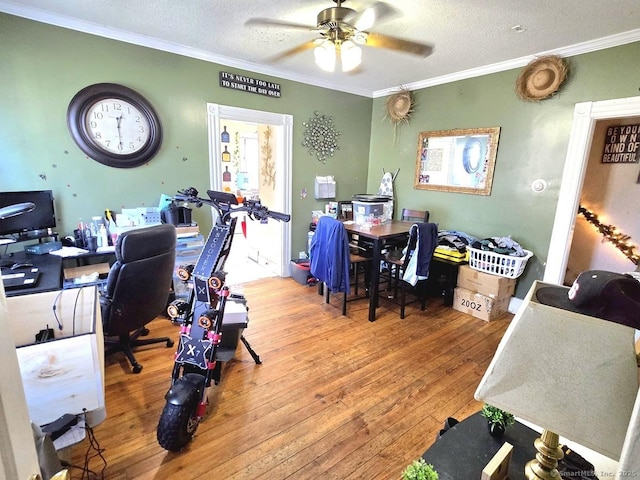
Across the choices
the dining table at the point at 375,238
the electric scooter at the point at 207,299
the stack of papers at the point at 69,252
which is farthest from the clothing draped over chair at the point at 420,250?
the stack of papers at the point at 69,252

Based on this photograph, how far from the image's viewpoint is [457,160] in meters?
3.58

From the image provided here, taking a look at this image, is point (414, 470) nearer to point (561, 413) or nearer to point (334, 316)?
point (561, 413)

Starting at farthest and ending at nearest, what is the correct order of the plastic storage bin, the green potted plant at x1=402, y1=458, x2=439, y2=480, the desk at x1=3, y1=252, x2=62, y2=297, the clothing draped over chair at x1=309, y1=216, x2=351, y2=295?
the plastic storage bin < the clothing draped over chair at x1=309, y1=216, x2=351, y2=295 < the desk at x1=3, y1=252, x2=62, y2=297 < the green potted plant at x1=402, y1=458, x2=439, y2=480

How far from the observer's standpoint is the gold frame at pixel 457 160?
3330mm

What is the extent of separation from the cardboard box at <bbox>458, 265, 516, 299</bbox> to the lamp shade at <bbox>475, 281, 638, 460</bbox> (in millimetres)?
2766

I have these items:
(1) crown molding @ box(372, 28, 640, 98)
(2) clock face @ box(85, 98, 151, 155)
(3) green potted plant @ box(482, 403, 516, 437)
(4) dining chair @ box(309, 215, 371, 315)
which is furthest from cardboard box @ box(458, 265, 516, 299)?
(2) clock face @ box(85, 98, 151, 155)

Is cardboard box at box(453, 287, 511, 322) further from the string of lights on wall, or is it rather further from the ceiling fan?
the ceiling fan

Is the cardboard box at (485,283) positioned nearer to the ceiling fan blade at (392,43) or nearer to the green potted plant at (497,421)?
the ceiling fan blade at (392,43)

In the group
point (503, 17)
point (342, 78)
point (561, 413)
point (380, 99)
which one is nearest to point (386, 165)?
point (380, 99)

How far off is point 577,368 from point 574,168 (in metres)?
3.00

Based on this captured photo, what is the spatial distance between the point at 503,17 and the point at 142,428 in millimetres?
3519

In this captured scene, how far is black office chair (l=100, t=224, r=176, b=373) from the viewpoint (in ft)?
6.28

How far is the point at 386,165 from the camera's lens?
4.44m

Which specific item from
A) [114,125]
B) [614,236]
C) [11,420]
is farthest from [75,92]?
[614,236]
